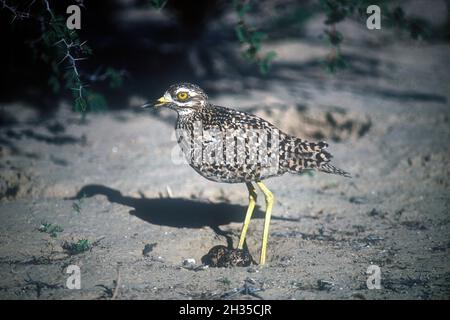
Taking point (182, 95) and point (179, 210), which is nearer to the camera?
point (182, 95)

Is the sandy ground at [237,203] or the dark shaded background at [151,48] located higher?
the dark shaded background at [151,48]

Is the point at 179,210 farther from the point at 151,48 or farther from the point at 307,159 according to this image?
the point at 151,48

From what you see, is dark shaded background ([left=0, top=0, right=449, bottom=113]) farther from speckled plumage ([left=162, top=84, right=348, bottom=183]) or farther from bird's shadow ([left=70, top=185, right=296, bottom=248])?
speckled plumage ([left=162, top=84, right=348, bottom=183])

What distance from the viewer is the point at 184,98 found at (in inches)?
192

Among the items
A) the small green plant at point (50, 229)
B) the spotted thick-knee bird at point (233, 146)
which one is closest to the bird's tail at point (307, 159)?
the spotted thick-knee bird at point (233, 146)

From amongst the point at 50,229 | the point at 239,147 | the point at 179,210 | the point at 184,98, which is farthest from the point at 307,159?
the point at 50,229

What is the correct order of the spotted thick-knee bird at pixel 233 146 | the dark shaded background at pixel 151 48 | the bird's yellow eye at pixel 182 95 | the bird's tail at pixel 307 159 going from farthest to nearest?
the dark shaded background at pixel 151 48, the bird's yellow eye at pixel 182 95, the bird's tail at pixel 307 159, the spotted thick-knee bird at pixel 233 146

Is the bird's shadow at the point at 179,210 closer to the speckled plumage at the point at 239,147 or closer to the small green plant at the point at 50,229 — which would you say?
the small green plant at the point at 50,229

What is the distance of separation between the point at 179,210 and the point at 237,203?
78 cm

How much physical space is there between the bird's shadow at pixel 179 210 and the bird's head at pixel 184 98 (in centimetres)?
135

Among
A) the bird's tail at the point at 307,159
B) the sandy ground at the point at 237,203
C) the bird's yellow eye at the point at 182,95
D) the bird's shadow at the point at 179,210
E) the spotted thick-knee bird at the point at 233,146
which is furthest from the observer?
the bird's shadow at the point at 179,210

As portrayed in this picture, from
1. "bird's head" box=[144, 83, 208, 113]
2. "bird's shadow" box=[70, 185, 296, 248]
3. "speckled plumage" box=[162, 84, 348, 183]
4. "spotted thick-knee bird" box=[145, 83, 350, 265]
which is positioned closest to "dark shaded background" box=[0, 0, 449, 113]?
"bird's shadow" box=[70, 185, 296, 248]

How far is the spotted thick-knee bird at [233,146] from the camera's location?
4.59 metres
